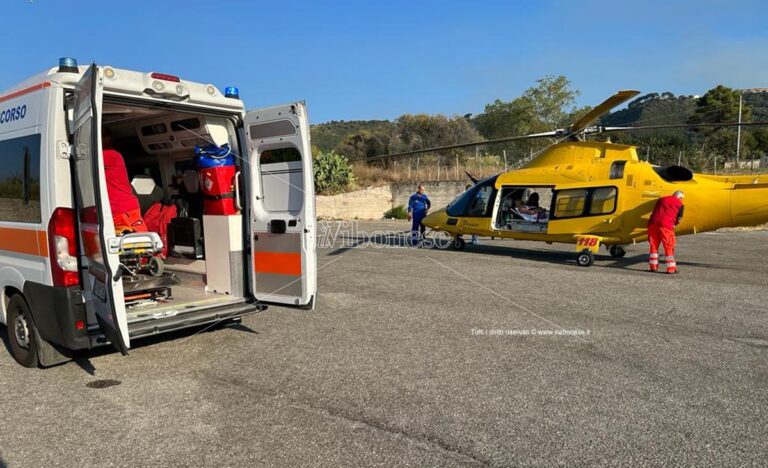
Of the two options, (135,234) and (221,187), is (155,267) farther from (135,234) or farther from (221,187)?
(221,187)

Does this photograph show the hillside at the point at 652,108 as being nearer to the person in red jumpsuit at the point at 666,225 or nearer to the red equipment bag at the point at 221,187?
the person in red jumpsuit at the point at 666,225

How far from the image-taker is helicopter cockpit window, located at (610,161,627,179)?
11.0 meters

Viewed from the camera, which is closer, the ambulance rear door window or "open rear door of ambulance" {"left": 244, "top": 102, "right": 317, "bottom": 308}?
the ambulance rear door window

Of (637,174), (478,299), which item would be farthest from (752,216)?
(478,299)

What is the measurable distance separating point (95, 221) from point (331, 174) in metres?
27.2

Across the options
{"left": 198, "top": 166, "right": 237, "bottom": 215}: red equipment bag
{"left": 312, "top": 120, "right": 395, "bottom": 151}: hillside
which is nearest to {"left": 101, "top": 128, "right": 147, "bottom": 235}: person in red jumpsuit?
{"left": 198, "top": 166, "right": 237, "bottom": 215}: red equipment bag

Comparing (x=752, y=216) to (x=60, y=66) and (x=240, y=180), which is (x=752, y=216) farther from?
(x=60, y=66)

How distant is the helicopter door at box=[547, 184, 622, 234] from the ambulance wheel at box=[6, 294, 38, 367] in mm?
10121

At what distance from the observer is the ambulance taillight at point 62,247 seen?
427 centimetres

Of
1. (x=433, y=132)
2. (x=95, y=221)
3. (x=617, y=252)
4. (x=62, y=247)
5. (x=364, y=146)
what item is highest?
(x=433, y=132)

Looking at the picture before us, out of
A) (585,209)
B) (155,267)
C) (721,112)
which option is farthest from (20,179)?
(721,112)

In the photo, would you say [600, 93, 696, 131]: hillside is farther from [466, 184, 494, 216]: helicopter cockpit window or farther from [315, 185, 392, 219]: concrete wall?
[466, 184, 494, 216]: helicopter cockpit window

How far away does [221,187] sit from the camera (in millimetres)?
6164

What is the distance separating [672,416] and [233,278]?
456 centimetres
